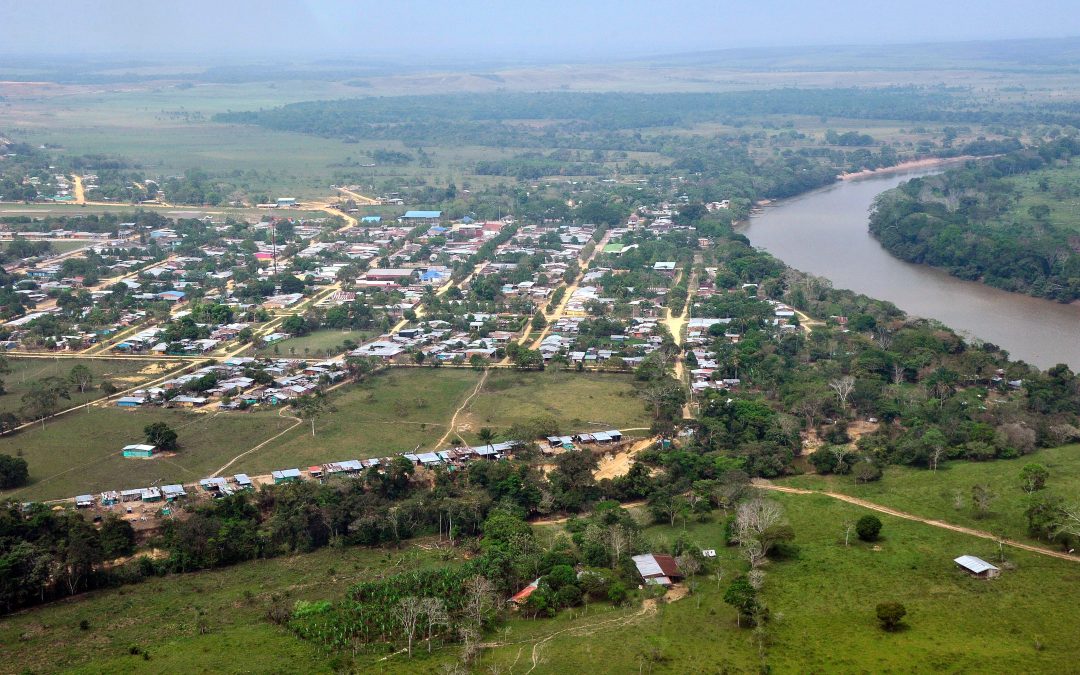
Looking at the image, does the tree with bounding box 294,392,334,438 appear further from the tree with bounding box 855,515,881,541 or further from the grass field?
the tree with bounding box 855,515,881,541

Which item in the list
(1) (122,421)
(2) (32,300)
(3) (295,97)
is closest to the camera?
(1) (122,421)

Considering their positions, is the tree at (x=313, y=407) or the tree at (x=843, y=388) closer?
the tree at (x=313, y=407)

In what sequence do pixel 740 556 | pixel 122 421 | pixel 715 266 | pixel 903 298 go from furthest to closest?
pixel 715 266, pixel 903 298, pixel 122 421, pixel 740 556

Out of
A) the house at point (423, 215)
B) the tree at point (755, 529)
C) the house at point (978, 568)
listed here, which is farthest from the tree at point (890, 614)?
the house at point (423, 215)

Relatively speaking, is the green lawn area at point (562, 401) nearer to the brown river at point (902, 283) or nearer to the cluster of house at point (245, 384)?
the cluster of house at point (245, 384)

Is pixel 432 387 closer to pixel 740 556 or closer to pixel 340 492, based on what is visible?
pixel 340 492

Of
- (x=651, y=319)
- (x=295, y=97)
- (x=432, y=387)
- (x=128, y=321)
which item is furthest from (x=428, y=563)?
(x=295, y=97)
